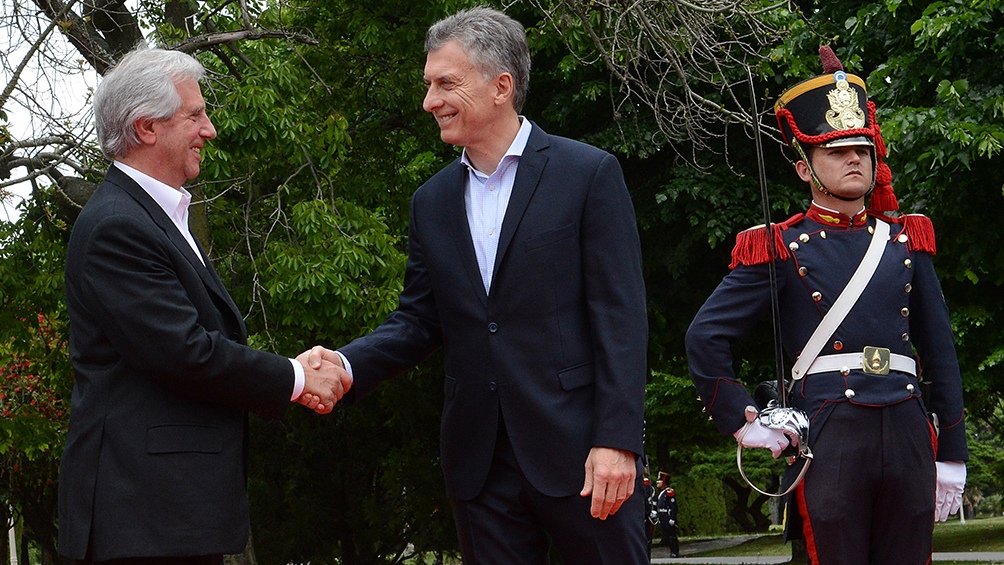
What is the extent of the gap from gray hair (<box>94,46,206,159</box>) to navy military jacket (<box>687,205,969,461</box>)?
210cm

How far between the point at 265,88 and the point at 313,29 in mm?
3865

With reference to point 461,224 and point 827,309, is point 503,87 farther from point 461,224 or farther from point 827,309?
point 827,309

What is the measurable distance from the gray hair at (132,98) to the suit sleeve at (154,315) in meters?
0.35

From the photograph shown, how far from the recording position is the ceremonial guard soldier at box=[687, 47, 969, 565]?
4.48 metres

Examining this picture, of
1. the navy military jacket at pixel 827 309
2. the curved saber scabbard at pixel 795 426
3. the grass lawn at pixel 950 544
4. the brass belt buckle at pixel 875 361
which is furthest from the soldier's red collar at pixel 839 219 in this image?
the grass lawn at pixel 950 544

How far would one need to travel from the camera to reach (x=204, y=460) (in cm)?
365

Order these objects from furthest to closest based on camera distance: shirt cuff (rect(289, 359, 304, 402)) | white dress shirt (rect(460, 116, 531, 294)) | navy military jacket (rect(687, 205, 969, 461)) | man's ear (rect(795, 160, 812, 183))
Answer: man's ear (rect(795, 160, 812, 183)) < navy military jacket (rect(687, 205, 969, 461)) < shirt cuff (rect(289, 359, 304, 402)) < white dress shirt (rect(460, 116, 531, 294))

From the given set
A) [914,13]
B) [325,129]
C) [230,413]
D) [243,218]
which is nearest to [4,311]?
[243,218]

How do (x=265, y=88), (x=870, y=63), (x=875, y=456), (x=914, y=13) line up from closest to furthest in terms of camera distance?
(x=875, y=456) < (x=265, y=88) < (x=914, y=13) < (x=870, y=63)

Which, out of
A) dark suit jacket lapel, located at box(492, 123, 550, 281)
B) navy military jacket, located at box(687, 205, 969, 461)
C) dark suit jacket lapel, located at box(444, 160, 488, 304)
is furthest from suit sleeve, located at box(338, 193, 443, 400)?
navy military jacket, located at box(687, 205, 969, 461)

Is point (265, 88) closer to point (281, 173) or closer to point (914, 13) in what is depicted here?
point (281, 173)

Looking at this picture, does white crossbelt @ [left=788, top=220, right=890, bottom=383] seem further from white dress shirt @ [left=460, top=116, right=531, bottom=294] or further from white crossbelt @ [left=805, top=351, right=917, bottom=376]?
white dress shirt @ [left=460, top=116, right=531, bottom=294]

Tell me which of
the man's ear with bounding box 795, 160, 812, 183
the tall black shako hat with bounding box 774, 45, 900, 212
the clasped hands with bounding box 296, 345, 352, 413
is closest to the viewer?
the clasped hands with bounding box 296, 345, 352, 413

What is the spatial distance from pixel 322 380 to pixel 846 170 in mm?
2066
